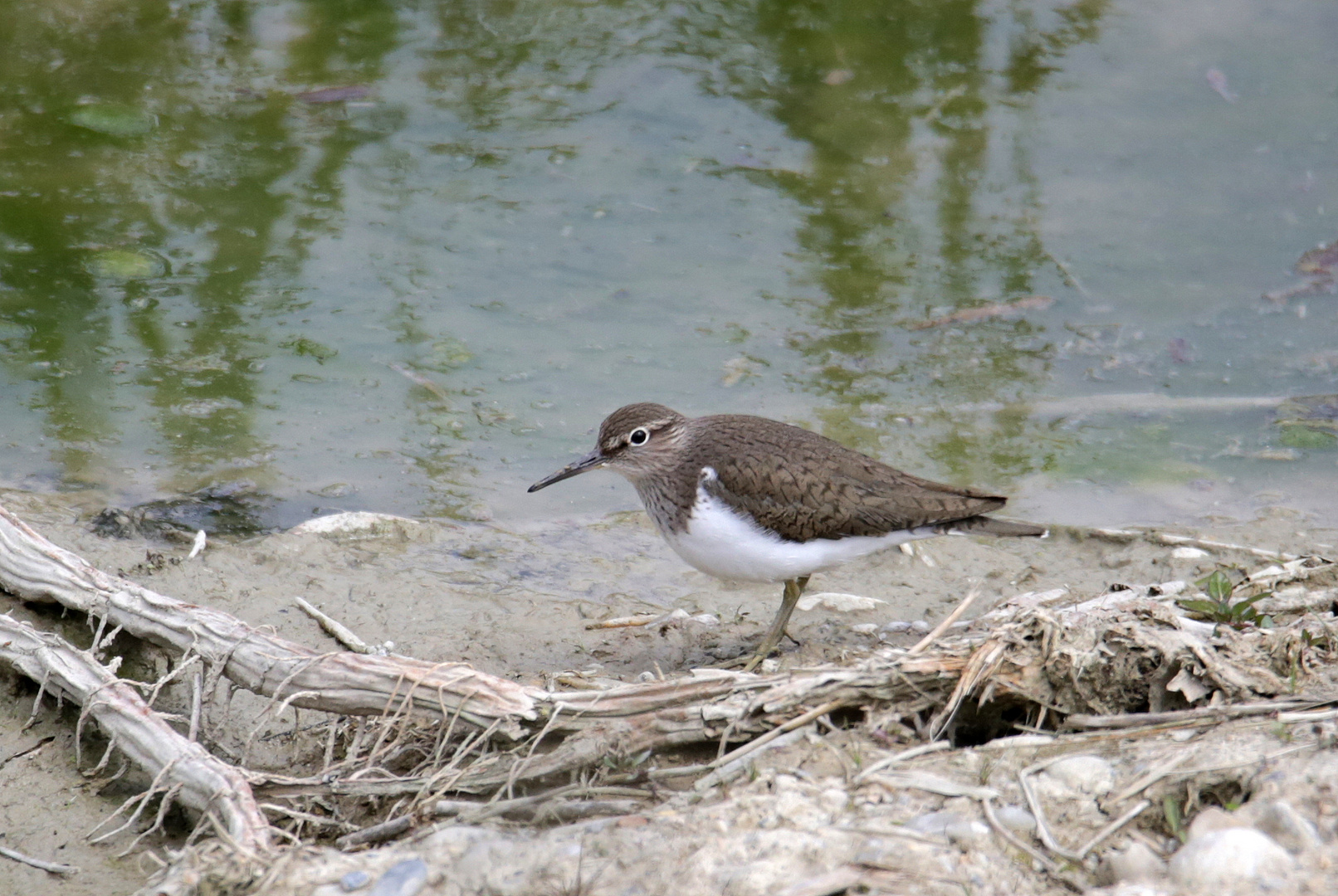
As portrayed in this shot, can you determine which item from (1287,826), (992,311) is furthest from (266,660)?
(992,311)

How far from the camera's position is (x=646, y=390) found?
6.94m

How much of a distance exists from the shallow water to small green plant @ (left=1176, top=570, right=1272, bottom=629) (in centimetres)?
194

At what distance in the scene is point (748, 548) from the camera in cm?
475

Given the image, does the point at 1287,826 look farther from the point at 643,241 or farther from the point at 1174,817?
the point at 643,241

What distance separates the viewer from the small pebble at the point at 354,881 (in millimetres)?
2910

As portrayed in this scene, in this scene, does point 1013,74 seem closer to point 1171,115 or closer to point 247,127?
point 1171,115

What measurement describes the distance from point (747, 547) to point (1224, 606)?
1681 millimetres

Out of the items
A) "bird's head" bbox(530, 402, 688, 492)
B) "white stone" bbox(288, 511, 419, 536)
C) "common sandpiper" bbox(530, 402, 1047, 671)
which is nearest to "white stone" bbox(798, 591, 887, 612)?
"common sandpiper" bbox(530, 402, 1047, 671)

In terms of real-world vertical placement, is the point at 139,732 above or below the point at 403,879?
below

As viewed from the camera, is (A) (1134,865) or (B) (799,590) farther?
(B) (799,590)

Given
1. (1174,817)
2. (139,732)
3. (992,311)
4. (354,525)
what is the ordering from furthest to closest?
(992,311) < (354,525) < (139,732) < (1174,817)

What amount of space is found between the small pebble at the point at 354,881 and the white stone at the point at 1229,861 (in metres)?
1.84

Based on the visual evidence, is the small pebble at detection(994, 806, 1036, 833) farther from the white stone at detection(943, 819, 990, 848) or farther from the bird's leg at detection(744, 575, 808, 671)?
the bird's leg at detection(744, 575, 808, 671)

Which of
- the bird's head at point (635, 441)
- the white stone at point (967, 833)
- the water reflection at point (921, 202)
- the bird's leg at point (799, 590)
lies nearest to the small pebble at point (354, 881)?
the white stone at point (967, 833)
